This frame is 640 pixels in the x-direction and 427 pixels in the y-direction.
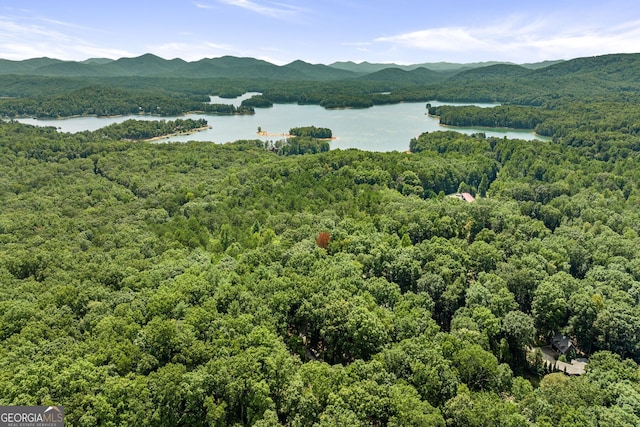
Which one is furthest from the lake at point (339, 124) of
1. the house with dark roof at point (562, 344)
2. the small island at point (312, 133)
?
the house with dark roof at point (562, 344)

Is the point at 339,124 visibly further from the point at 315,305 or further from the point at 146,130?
the point at 315,305

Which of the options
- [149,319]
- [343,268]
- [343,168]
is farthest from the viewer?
[343,168]

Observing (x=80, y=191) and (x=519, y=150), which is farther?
(x=519, y=150)

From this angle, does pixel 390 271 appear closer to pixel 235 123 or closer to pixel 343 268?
pixel 343 268

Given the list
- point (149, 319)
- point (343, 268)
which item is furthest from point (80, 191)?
point (343, 268)

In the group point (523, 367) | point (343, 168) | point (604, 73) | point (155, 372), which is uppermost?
point (604, 73)

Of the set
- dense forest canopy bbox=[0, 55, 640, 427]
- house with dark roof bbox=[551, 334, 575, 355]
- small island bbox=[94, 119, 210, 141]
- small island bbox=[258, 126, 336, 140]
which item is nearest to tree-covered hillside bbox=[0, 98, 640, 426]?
dense forest canopy bbox=[0, 55, 640, 427]
